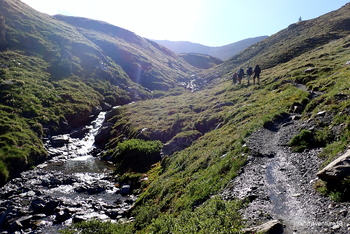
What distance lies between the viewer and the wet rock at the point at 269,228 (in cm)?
838

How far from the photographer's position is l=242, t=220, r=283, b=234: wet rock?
27.5 feet

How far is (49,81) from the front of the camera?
5384 cm

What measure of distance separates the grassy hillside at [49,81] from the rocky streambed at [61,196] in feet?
7.21

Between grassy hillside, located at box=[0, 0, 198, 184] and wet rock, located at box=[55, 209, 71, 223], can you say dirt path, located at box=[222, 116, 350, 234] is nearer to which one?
wet rock, located at box=[55, 209, 71, 223]

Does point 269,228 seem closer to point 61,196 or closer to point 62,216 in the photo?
point 62,216

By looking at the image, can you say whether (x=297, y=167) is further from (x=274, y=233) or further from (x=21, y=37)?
(x=21, y=37)

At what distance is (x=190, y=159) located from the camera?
2225 cm

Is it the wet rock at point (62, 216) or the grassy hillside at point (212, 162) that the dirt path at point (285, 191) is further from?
the wet rock at point (62, 216)

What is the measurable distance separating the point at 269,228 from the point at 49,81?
5679 centimetres

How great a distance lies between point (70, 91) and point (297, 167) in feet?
169

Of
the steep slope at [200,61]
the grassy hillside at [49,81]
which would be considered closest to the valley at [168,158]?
the grassy hillside at [49,81]

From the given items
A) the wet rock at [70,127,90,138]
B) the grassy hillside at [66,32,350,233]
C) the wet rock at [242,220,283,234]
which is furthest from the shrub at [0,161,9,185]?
the wet rock at [242,220,283,234]

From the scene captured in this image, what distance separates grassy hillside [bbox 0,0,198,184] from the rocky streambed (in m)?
2.20

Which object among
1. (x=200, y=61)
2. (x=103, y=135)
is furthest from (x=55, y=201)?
(x=200, y=61)
